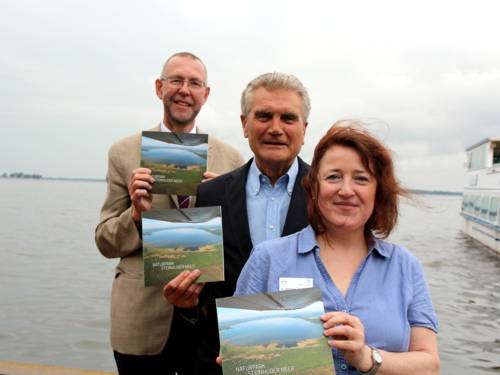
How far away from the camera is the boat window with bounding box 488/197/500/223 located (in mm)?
25234

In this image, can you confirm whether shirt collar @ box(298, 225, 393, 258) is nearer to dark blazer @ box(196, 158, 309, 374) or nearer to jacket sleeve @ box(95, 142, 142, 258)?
dark blazer @ box(196, 158, 309, 374)

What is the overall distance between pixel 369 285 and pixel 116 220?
156cm

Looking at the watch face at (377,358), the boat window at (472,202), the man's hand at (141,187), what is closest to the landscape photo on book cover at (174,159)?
the man's hand at (141,187)

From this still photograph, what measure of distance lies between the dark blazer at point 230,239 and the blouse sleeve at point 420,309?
63 cm

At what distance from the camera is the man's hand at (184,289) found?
246 centimetres

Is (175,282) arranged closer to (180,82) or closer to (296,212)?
(296,212)

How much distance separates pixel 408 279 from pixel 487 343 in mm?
11536

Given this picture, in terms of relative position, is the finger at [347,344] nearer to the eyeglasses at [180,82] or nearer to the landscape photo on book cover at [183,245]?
the landscape photo on book cover at [183,245]

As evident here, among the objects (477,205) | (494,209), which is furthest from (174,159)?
(477,205)

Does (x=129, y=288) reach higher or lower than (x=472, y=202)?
higher

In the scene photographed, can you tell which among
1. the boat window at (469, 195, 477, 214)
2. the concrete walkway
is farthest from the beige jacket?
the boat window at (469, 195, 477, 214)

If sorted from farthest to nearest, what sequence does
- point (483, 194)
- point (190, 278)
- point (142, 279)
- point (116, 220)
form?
point (483, 194)
point (142, 279)
point (116, 220)
point (190, 278)

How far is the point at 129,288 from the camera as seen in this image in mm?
3215

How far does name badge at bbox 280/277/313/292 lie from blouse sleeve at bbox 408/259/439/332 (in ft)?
1.44
